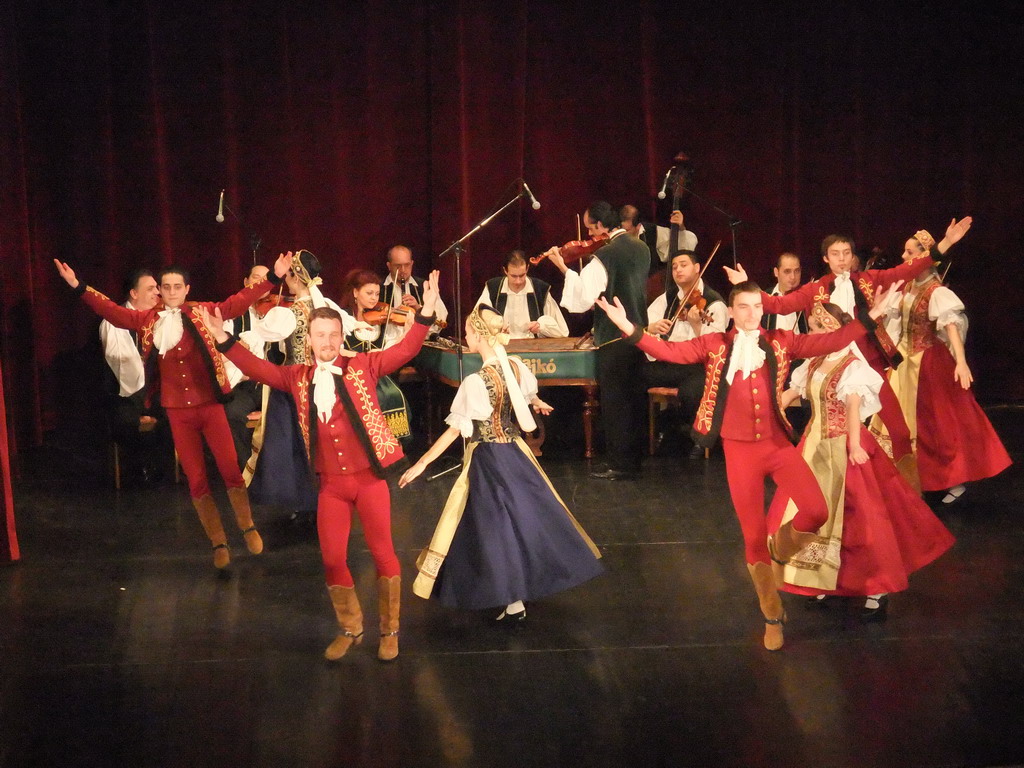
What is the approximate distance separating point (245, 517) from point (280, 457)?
39 cm

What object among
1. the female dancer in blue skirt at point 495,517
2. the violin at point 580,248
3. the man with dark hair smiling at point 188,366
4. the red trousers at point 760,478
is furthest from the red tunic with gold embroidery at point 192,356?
the violin at point 580,248

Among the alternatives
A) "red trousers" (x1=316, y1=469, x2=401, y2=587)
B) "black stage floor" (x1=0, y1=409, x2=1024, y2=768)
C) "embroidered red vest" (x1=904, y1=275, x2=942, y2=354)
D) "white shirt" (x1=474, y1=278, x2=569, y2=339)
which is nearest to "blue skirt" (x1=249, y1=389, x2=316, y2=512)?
"black stage floor" (x1=0, y1=409, x2=1024, y2=768)

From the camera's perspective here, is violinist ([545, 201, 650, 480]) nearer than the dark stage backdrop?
Yes

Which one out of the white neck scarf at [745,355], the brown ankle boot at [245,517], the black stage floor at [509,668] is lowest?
the black stage floor at [509,668]

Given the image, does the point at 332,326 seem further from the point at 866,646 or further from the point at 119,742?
the point at 866,646

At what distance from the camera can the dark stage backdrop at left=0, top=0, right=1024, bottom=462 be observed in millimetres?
7340

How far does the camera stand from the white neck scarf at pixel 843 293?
5.05 metres

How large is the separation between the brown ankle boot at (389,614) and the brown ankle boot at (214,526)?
1230 mm

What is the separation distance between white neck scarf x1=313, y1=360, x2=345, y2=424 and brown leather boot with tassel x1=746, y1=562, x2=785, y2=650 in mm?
1575

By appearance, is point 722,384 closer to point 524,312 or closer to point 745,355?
point 745,355

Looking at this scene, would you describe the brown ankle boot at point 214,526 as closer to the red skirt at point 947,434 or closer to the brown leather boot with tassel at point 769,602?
the brown leather boot with tassel at point 769,602

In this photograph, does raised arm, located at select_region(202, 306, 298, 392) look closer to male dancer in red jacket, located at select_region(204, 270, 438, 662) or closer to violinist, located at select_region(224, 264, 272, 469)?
male dancer in red jacket, located at select_region(204, 270, 438, 662)

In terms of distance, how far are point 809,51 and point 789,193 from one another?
3.19ft

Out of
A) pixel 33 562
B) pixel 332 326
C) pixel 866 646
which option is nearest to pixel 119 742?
pixel 332 326
